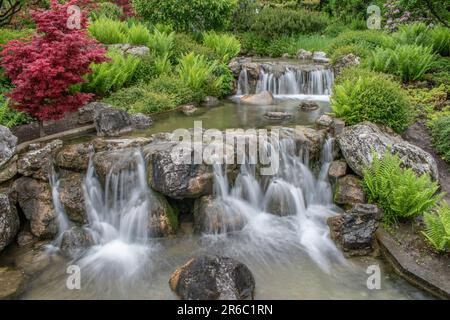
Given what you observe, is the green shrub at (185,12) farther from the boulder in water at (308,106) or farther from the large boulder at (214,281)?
the large boulder at (214,281)

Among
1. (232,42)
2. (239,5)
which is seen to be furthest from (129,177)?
(239,5)

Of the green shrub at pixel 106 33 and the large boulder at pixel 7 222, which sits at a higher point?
the green shrub at pixel 106 33

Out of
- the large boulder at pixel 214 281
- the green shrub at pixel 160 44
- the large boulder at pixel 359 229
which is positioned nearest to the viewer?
the large boulder at pixel 214 281

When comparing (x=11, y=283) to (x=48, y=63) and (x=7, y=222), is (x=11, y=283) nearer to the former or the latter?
(x=7, y=222)

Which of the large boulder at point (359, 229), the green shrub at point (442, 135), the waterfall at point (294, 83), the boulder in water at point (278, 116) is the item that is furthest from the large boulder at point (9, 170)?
the green shrub at point (442, 135)

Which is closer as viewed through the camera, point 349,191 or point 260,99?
point 349,191

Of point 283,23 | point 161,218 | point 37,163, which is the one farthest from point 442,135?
point 283,23

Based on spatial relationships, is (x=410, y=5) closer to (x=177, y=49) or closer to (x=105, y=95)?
(x=177, y=49)

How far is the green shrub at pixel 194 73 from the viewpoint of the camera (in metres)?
12.7

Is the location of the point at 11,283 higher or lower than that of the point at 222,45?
lower

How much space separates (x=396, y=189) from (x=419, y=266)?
1401 mm

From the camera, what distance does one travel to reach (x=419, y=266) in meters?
6.17

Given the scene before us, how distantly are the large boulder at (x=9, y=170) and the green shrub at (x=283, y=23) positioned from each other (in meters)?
15.4

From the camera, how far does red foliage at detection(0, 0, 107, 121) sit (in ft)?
25.6
